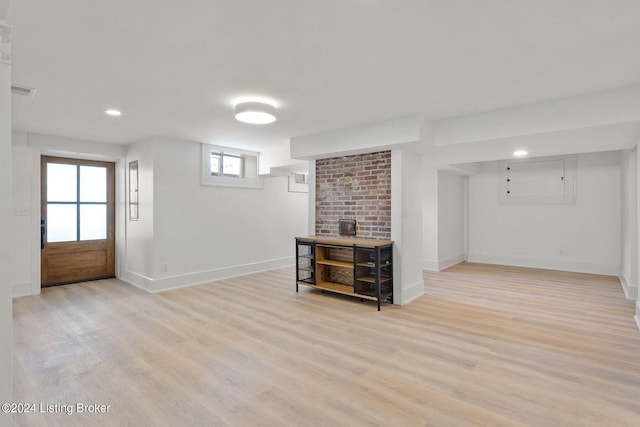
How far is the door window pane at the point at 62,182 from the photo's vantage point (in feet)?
17.3

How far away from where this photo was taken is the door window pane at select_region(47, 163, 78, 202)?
17.3ft

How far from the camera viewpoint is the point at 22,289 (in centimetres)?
480

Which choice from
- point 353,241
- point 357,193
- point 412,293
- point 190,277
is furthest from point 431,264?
point 190,277

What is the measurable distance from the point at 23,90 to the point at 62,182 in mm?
2871

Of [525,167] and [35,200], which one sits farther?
[525,167]

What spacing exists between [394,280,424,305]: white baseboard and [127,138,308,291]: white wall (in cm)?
320

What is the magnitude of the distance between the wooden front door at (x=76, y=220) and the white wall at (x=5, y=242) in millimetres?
5008

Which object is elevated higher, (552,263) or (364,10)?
(364,10)

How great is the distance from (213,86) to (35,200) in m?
3.96

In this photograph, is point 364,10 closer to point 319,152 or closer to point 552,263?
point 319,152

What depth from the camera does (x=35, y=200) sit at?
194 inches

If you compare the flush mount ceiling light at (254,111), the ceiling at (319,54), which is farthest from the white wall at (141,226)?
the flush mount ceiling light at (254,111)

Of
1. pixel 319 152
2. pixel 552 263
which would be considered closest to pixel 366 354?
pixel 319 152

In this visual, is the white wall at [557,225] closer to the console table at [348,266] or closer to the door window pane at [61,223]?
the console table at [348,266]
